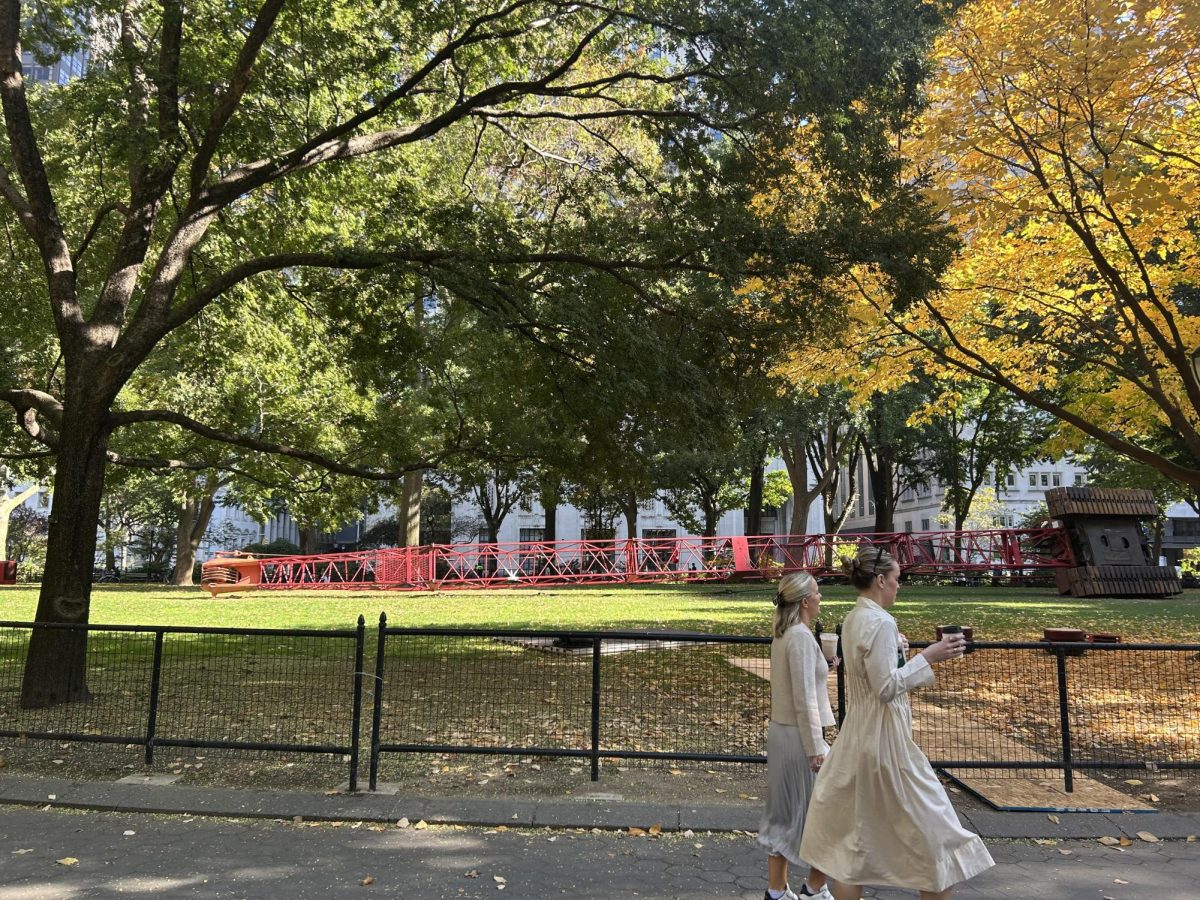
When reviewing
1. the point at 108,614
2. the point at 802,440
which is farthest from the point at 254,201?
the point at 802,440

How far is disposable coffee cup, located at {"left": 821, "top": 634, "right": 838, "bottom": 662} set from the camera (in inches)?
190

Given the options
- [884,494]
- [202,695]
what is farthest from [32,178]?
[884,494]

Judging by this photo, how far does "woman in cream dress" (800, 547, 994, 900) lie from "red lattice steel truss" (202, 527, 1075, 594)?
27.2 meters

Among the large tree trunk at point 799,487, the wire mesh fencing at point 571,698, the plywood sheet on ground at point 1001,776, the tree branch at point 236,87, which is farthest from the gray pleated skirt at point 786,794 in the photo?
the large tree trunk at point 799,487

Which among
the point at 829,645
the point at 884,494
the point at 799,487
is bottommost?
the point at 829,645

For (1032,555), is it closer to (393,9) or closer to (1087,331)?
(1087,331)

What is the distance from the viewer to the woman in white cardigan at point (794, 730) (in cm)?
410

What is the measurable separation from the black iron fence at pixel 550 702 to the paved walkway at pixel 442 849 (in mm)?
582

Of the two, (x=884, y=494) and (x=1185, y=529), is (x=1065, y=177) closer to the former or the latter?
(x=884, y=494)

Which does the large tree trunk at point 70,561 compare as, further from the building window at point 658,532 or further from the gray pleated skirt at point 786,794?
the building window at point 658,532

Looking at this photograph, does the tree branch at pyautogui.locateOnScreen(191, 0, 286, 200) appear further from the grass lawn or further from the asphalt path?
the grass lawn

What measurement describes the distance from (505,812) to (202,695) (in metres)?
5.16

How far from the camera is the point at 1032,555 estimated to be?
31328 mm

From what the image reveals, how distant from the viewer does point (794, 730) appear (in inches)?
166
